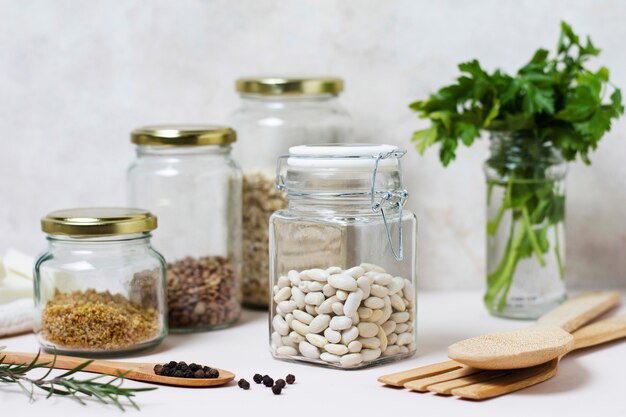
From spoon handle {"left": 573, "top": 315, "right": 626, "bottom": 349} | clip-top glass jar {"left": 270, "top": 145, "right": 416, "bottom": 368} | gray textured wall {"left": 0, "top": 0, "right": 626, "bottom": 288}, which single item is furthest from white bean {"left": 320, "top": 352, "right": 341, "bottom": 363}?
gray textured wall {"left": 0, "top": 0, "right": 626, "bottom": 288}

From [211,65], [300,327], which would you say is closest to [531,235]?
[300,327]

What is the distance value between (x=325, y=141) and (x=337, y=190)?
0.36m

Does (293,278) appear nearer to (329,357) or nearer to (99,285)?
(329,357)

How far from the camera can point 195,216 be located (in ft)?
4.56

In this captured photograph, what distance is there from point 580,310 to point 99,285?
67 centimetres

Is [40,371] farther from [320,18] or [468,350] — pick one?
[320,18]

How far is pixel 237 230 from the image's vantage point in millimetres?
1433

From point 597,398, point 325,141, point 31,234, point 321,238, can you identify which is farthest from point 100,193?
point 597,398

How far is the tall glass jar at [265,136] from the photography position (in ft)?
4.74

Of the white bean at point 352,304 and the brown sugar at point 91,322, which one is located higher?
the white bean at point 352,304

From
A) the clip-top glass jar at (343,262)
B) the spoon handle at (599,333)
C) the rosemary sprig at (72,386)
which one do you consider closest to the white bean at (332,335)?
the clip-top glass jar at (343,262)

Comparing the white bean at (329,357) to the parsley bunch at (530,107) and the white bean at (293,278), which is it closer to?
the white bean at (293,278)

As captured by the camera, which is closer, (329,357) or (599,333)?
(329,357)

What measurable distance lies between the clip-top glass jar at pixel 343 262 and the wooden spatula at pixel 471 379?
2.9 inches
